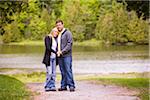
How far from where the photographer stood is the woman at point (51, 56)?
13.8m

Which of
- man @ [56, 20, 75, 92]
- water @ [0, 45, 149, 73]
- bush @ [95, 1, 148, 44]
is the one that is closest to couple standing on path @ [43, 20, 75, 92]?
man @ [56, 20, 75, 92]

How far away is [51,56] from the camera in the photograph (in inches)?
549

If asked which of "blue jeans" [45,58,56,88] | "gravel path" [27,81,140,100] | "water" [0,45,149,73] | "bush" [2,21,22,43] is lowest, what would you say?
"bush" [2,21,22,43]

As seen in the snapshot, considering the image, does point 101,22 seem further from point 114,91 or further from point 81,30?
point 114,91

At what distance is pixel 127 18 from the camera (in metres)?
81.1

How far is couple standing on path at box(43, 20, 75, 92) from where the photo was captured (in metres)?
13.7

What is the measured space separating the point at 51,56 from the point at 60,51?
0.44 m

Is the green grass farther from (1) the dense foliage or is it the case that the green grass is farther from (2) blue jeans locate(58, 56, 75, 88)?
(1) the dense foliage

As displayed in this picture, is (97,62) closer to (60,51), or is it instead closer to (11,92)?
(60,51)

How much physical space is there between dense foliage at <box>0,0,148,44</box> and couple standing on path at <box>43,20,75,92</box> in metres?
61.8

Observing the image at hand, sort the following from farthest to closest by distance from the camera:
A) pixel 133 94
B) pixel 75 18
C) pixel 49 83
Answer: pixel 75 18, pixel 49 83, pixel 133 94

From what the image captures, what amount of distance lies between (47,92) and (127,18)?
6842 cm

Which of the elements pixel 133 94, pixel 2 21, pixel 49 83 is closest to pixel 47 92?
pixel 49 83

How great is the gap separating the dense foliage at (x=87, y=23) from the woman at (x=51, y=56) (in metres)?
61.7
